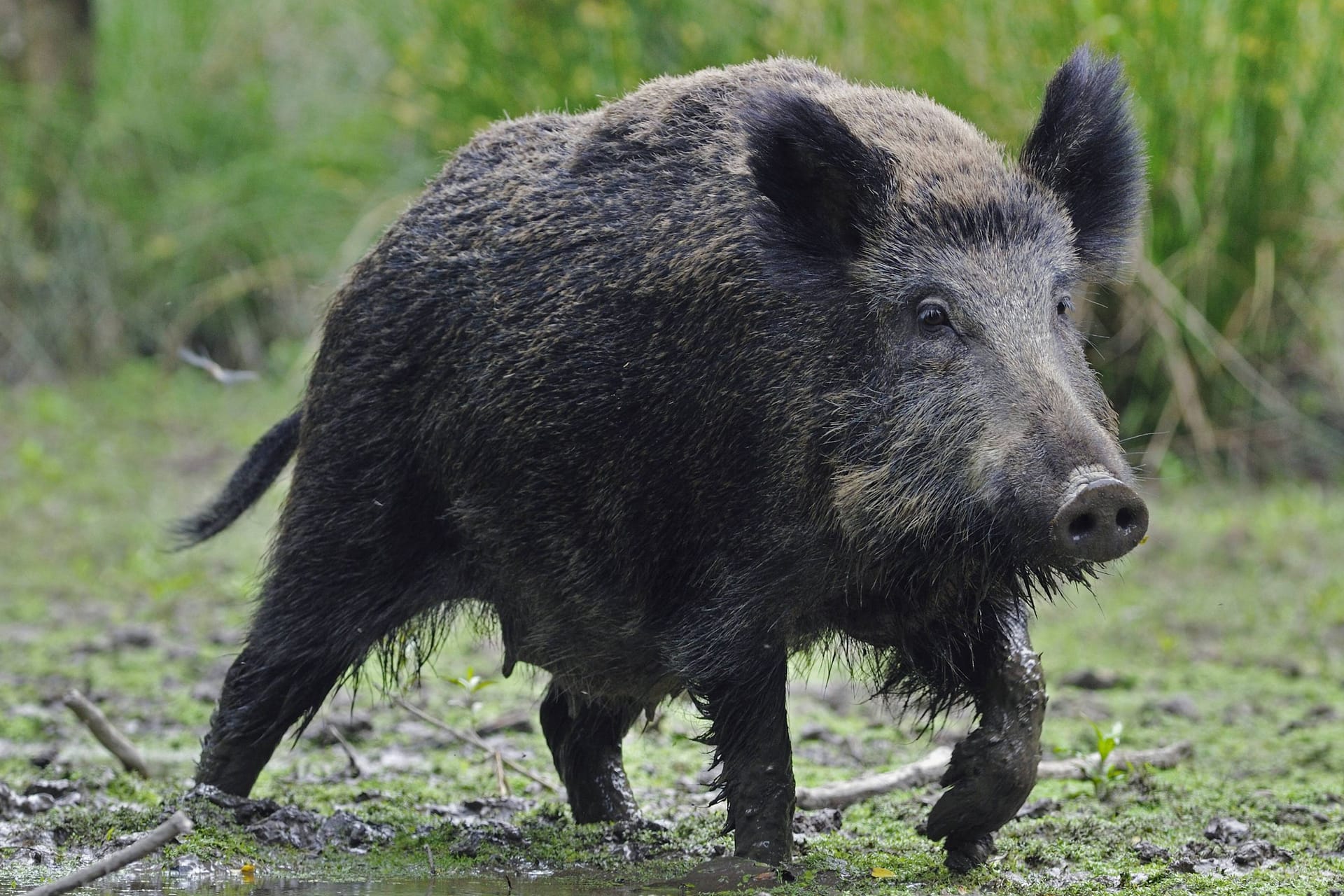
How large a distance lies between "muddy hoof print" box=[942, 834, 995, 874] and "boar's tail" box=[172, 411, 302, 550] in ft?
7.65

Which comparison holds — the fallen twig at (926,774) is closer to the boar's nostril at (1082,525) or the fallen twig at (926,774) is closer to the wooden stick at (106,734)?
the boar's nostril at (1082,525)

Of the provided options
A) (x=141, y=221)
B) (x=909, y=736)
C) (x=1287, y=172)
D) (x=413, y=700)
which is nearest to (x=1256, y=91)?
(x=1287, y=172)

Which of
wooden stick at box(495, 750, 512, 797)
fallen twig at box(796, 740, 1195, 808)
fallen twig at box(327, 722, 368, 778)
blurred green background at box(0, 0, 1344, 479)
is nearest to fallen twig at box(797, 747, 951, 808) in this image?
fallen twig at box(796, 740, 1195, 808)

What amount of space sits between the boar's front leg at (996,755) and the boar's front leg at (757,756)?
363 mm

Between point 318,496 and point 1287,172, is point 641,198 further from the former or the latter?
point 1287,172

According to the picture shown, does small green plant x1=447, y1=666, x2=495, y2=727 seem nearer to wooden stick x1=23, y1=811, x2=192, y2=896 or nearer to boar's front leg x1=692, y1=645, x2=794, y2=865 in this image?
boar's front leg x1=692, y1=645, x2=794, y2=865

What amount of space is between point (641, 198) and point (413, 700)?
2898mm

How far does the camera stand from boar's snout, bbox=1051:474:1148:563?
134 inches

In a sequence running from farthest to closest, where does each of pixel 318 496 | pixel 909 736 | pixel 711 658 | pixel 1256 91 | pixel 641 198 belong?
pixel 1256 91 → pixel 909 736 → pixel 318 496 → pixel 641 198 → pixel 711 658

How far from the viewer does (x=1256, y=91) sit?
31.7 feet

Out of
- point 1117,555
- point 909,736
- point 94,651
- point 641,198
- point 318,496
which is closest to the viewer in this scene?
point 1117,555

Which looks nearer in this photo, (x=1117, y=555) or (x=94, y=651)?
(x=1117, y=555)

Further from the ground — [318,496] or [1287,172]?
[1287,172]

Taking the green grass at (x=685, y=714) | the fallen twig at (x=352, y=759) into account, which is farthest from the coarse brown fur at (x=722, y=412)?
the fallen twig at (x=352, y=759)
